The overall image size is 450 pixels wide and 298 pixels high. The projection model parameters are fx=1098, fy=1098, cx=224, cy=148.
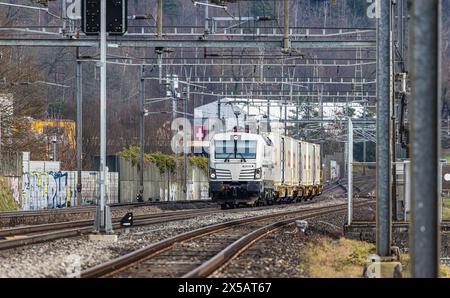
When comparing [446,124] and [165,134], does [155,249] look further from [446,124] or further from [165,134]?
[446,124]

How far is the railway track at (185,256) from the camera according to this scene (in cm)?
1566

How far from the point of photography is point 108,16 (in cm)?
2653

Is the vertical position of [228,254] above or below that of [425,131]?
below

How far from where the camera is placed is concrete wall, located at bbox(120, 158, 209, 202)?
66.8 metres

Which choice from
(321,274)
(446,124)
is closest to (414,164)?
(321,274)

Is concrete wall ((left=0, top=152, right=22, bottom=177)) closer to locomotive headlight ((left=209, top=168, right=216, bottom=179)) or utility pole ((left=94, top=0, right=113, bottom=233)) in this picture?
locomotive headlight ((left=209, top=168, right=216, bottom=179))

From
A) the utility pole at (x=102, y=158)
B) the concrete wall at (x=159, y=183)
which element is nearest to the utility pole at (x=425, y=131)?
the utility pole at (x=102, y=158)

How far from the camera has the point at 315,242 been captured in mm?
23891

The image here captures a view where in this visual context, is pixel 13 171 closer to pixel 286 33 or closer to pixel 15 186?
pixel 15 186

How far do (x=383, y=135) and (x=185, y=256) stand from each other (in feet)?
13.1

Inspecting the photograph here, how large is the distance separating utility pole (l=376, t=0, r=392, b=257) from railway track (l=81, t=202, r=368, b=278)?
2595 millimetres

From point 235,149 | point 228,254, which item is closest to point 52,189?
point 235,149

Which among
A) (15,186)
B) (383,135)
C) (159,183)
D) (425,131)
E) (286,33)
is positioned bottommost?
(159,183)
